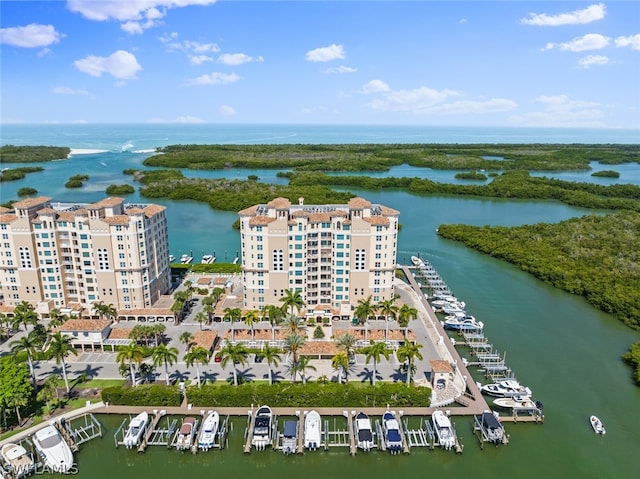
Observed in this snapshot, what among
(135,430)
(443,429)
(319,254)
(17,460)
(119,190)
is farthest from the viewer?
(119,190)

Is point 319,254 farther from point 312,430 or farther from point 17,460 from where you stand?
point 17,460

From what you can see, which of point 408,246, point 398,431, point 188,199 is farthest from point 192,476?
point 188,199

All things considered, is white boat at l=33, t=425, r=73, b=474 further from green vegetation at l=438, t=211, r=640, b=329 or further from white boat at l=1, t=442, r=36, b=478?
green vegetation at l=438, t=211, r=640, b=329

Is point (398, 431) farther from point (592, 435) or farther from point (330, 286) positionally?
point (330, 286)

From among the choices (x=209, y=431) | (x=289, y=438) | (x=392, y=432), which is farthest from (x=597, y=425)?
(x=209, y=431)

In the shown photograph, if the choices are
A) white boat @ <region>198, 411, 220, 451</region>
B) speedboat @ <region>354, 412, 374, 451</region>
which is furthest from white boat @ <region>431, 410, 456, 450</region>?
white boat @ <region>198, 411, 220, 451</region>

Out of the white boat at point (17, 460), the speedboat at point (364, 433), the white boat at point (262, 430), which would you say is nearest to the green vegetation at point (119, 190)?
the white boat at point (17, 460)

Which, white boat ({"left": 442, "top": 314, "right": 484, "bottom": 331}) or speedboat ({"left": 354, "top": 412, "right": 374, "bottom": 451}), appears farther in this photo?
white boat ({"left": 442, "top": 314, "right": 484, "bottom": 331})
